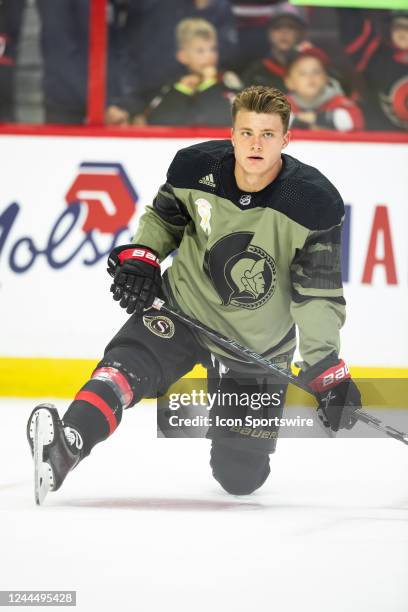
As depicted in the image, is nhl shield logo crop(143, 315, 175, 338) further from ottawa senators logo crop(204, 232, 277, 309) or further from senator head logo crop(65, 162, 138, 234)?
senator head logo crop(65, 162, 138, 234)

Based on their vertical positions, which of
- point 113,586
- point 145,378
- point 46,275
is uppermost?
point 46,275

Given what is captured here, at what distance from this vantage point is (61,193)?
3.67 meters

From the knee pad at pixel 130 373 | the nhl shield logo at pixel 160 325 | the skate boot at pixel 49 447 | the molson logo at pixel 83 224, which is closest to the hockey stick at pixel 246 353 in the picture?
the nhl shield logo at pixel 160 325

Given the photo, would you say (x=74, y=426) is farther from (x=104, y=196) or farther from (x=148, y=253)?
(x=104, y=196)

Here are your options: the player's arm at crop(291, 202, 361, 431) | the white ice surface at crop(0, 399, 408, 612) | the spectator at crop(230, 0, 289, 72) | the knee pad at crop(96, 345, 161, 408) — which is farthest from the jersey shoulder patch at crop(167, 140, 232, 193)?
the spectator at crop(230, 0, 289, 72)

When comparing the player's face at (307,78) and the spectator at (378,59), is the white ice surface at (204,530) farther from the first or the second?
the spectator at (378,59)

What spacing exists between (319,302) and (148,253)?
388 millimetres

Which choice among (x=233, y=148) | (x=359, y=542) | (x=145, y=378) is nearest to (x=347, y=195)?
(x=233, y=148)

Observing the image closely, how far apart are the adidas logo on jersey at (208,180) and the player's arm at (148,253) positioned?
0.24 ft

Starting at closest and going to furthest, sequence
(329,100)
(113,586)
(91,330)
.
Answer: (113,586)
(91,330)
(329,100)

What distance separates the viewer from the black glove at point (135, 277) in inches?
90.0

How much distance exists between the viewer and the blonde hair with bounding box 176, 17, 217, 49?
3.77 m

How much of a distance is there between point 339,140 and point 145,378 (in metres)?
1.73

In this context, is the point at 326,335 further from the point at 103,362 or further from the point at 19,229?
A: the point at 19,229
